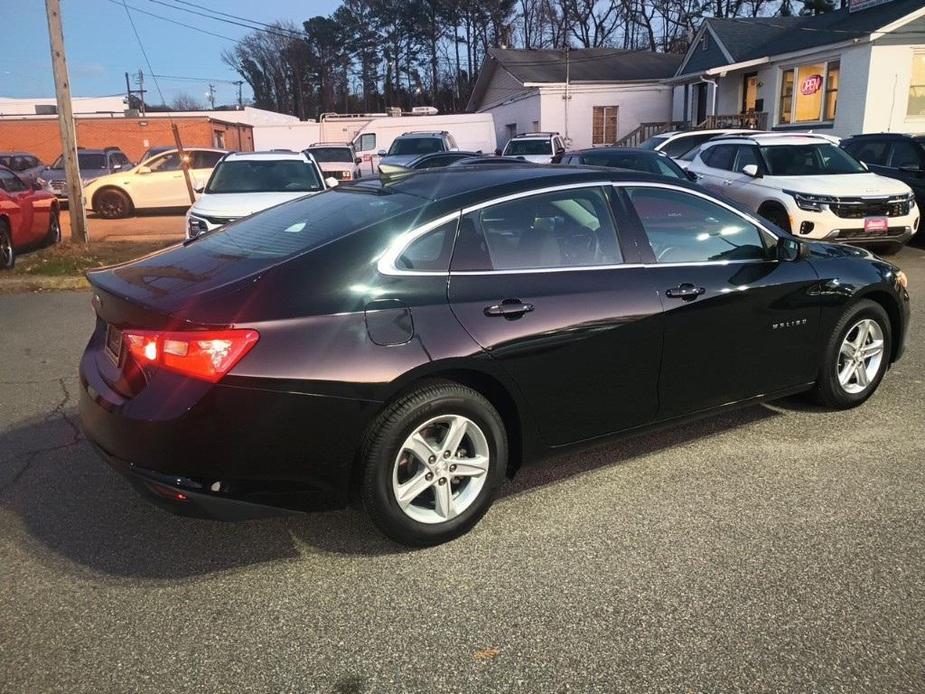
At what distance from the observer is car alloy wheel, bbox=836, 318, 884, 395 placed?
482cm

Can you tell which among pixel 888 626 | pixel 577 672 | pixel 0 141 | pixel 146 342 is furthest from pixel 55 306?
pixel 0 141

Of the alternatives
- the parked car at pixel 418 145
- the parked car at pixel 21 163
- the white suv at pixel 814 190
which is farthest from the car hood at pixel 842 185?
the parked car at pixel 21 163

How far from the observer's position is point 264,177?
11070mm

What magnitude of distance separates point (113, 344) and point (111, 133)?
43347 millimetres

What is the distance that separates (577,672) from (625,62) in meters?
38.8

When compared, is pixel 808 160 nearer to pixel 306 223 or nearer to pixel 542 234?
pixel 542 234

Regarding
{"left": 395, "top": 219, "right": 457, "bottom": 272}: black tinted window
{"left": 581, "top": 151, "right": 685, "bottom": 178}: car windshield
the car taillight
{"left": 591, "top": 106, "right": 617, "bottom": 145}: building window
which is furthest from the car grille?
{"left": 591, "top": 106, "right": 617, "bottom": 145}: building window

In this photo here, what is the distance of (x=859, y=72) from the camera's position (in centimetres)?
2145

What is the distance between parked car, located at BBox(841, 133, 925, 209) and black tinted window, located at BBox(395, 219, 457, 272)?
11.2 m

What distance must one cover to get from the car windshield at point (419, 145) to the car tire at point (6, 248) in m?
11.4

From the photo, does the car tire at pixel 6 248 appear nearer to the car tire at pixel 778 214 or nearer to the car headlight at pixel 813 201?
the car tire at pixel 778 214

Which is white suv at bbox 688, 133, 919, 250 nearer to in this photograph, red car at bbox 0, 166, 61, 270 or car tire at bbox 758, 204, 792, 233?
car tire at bbox 758, 204, 792, 233

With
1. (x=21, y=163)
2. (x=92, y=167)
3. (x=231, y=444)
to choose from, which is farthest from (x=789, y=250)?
(x=92, y=167)

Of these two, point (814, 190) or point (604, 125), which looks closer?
point (814, 190)
